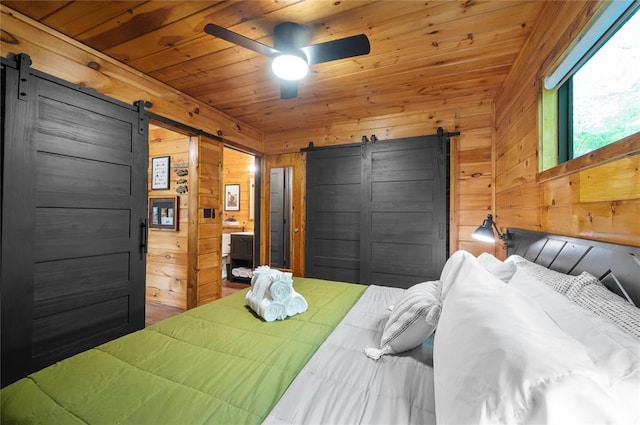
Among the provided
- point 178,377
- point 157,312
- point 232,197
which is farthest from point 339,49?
point 232,197

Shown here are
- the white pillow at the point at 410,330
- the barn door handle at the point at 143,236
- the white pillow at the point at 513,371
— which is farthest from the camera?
the barn door handle at the point at 143,236

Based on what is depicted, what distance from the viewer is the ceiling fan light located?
1.71m

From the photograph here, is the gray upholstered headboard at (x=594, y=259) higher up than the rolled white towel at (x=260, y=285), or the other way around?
the gray upholstered headboard at (x=594, y=259)

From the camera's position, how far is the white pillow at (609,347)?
49cm

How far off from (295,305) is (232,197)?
399cm

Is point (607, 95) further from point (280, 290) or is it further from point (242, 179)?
point (242, 179)

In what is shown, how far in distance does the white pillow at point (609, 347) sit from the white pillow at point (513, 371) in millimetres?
42

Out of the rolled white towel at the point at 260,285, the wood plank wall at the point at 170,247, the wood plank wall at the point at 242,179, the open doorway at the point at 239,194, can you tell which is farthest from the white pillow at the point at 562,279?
the wood plank wall at the point at 242,179

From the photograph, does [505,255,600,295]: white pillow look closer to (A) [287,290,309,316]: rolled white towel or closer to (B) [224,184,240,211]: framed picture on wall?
(A) [287,290,309,316]: rolled white towel

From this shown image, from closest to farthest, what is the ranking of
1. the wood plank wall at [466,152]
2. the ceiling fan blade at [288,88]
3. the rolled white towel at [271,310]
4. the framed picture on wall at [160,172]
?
the rolled white towel at [271,310] → the ceiling fan blade at [288,88] → the wood plank wall at [466,152] → the framed picture on wall at [160,172]

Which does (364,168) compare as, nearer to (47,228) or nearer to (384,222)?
(384,222)

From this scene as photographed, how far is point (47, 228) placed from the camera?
5.72 feet

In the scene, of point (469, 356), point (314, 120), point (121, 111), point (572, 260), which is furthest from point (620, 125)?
point (121, 111)

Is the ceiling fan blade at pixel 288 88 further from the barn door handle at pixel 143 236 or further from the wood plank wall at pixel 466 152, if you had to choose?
the barn door handle at pixel 143 236
